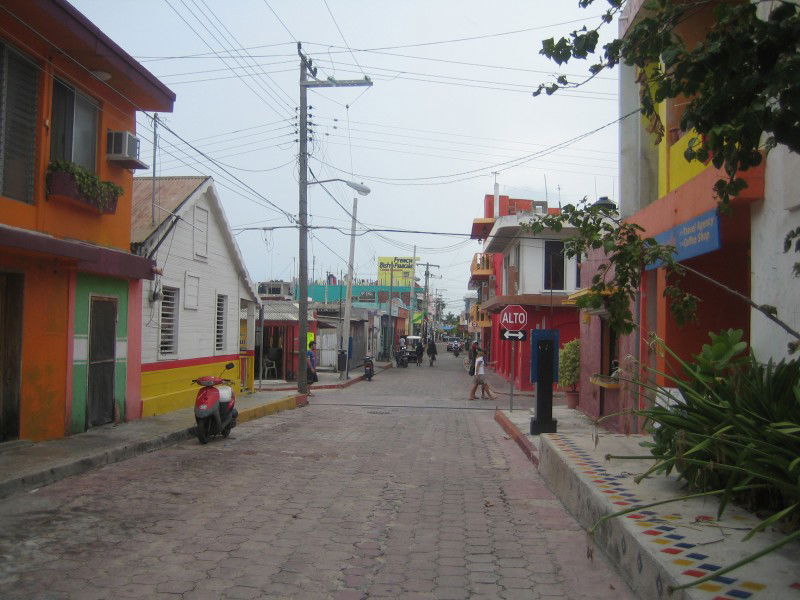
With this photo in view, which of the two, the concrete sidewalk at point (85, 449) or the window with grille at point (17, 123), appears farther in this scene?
the window with grille at point (17, 123)

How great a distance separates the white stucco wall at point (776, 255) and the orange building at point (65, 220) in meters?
8.35

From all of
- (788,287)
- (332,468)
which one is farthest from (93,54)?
(788,287)

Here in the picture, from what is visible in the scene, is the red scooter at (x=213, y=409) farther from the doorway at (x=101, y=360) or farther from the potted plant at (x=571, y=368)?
the potted plant at (x=571, y=368)

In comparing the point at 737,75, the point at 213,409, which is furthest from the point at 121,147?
the point at 737,75

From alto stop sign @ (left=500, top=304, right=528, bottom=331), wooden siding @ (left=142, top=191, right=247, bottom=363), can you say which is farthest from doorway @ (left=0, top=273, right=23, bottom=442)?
alto stop sign @ (left=500, top=304, right=528, bottom=331)

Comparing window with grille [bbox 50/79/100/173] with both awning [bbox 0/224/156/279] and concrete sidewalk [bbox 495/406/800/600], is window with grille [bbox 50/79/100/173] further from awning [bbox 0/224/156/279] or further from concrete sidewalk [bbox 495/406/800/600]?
concrete sidewalk [bbox 495/406/800/600]

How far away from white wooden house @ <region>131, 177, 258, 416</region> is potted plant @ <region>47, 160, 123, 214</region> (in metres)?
2.05

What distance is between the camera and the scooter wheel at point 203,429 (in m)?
11.9

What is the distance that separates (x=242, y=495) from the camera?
8008mm

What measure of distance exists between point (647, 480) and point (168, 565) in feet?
13.9

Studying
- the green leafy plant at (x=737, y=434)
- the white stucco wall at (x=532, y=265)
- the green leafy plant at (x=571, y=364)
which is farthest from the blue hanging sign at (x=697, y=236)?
the white stucco wall at (x=532, y=265)

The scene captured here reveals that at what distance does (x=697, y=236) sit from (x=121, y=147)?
9.07 meters

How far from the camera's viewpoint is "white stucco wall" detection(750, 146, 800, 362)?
6617 mm

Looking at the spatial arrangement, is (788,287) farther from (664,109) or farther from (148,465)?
(148,465)
